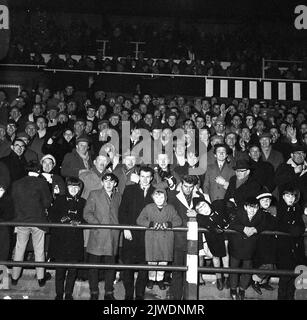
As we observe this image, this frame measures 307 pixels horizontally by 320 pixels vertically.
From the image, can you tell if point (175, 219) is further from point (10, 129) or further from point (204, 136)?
point (10, 129)

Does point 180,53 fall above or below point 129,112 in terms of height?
above

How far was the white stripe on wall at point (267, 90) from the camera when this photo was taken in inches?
436

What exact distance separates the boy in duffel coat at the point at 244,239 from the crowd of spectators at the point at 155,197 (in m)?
0.01

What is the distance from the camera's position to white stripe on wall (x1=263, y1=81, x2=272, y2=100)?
1106 centimetres

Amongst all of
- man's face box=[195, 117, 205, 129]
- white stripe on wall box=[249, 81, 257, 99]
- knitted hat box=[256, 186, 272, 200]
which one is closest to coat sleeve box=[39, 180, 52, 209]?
knitted hat box=[256, 186, 272, 200]

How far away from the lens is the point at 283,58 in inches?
545

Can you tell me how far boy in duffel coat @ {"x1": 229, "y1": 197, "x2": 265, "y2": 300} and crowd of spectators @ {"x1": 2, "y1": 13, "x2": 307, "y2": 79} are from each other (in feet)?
25.7

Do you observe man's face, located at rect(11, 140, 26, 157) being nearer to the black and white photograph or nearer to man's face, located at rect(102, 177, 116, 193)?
the black and white photograph

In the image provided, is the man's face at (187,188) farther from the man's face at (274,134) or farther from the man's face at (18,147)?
the man's face at (274,134)

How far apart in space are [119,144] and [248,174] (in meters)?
2.52

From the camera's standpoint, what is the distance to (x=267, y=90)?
437 inches

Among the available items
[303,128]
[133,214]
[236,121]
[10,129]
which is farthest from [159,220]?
[303,128]
